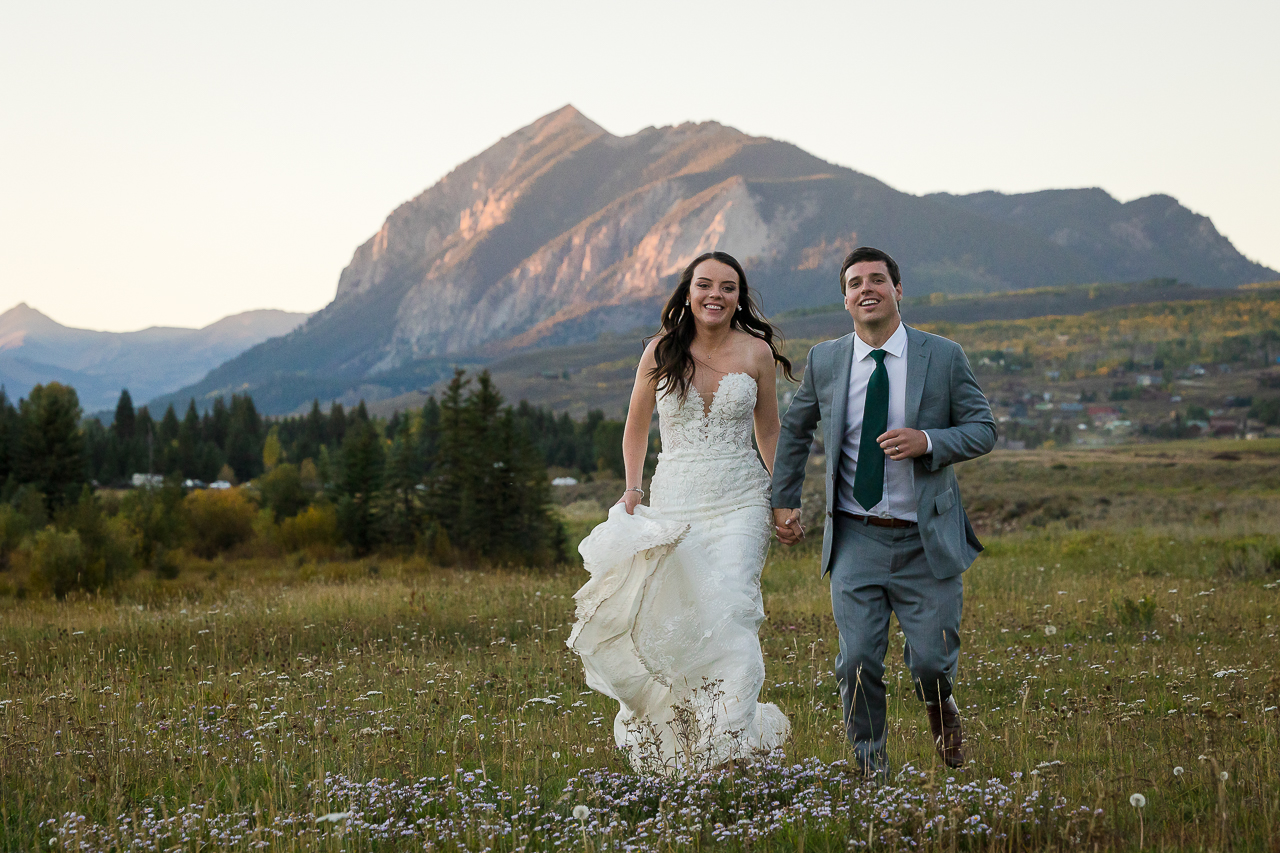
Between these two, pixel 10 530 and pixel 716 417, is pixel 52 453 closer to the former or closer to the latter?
pixel 10 530

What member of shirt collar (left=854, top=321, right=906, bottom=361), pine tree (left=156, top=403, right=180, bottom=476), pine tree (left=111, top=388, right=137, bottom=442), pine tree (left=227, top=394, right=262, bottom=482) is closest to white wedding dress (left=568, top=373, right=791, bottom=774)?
shirt collar (left=854, top=321, right=906, bottom=361)

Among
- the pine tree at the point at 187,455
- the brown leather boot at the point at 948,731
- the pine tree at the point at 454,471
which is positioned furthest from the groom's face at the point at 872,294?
the pine tree at the point at 187,455

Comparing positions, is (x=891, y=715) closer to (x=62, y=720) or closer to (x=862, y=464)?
(x=862, y=464)

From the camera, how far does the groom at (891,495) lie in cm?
495

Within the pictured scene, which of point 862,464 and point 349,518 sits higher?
point 862,464

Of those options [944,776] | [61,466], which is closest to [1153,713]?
[944,776]

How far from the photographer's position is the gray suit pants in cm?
497

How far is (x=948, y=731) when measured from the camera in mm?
5102

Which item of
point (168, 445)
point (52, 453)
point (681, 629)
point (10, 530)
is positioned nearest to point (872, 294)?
point (681, 629)

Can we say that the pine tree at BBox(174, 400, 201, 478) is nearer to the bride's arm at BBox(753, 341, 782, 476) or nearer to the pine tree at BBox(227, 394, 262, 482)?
the pine tree at BBox(227, 394, 262, 482)

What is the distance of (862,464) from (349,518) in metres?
41.8

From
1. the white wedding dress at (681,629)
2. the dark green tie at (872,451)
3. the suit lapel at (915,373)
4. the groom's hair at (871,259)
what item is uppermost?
the groom's hair at (871,259)

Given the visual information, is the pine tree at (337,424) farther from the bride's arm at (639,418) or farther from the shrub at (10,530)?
the bride's arm at (639,418)

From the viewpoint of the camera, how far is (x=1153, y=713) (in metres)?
6.41
